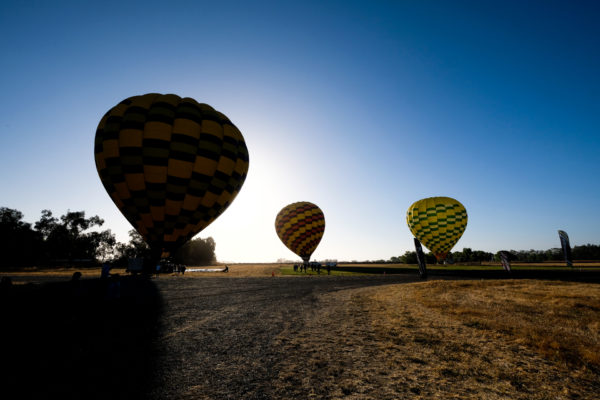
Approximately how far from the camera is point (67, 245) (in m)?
84.5

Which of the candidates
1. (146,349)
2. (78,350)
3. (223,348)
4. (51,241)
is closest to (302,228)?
(223,348)

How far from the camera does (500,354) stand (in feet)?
17.1

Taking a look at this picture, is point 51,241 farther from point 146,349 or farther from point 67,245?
point 146,349

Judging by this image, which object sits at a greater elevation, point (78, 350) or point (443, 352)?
point (78, 350)

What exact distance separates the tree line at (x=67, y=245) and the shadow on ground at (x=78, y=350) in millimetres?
65340

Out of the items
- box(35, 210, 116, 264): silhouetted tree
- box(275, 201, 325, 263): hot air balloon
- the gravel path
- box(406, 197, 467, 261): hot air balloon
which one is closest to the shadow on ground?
the gravel path

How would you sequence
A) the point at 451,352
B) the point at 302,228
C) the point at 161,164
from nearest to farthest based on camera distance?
the point at 451,352, the point at 161,164, the point at 302,228

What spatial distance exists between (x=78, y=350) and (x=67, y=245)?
357ft

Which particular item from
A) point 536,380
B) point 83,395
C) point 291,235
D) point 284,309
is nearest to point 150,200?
point 284,309

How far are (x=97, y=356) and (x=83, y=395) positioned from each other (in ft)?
5.55

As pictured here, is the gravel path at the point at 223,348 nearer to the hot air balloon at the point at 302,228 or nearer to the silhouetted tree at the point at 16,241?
the hot air balloon at the point at 302,228

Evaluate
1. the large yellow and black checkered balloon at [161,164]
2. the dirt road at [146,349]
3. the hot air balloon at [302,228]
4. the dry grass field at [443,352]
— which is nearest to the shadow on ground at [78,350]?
the dirt road at [146,349]

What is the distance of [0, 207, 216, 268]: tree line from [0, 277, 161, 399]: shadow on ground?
6534cm

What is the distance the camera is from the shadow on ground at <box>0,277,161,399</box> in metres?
3.76
